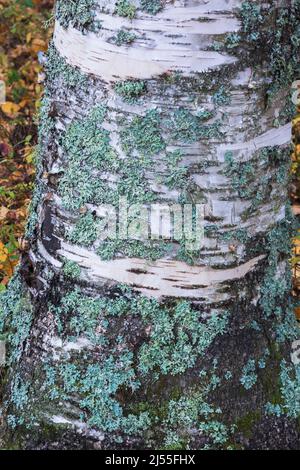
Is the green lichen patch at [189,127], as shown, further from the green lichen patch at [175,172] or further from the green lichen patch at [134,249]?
the green lichen patch at [134,249]

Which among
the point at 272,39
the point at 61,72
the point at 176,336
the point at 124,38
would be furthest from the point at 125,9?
the point at 176,336

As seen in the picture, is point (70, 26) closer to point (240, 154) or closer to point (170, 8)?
point (170, 8)

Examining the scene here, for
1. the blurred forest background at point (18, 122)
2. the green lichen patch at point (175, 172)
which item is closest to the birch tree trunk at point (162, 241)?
the green lichen patch at point (175, 172)

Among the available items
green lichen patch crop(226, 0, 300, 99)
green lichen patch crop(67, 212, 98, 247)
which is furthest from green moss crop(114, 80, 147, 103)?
green lichen patch crop(67, 212, 98, 247)

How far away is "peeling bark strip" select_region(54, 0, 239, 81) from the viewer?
2.14m

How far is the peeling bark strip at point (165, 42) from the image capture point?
214 cm

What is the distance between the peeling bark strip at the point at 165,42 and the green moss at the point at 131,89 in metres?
0.02

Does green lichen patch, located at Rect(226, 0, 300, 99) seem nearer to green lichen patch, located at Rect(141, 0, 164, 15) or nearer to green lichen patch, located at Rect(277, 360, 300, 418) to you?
green lichen patch, located at Rect(141, 0, 164, 15)

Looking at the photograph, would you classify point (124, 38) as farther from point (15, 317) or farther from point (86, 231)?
point (15, 317)

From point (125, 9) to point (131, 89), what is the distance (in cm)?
25

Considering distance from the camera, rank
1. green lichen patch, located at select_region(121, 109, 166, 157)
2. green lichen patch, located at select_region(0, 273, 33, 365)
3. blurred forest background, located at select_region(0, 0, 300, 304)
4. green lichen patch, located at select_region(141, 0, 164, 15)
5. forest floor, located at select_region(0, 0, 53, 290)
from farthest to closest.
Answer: forest floor, located at select_region(0, 0, 53, 290) → blurred forest background, located at select_region(0, 0, 300, 304) → green lichen patch, located at select_region(0, 273, 33, 365) → green lichen patch, located at select_region(121, 109, 166, 157) → green lichen patch, located at select_region(141, 0, 164, 15)

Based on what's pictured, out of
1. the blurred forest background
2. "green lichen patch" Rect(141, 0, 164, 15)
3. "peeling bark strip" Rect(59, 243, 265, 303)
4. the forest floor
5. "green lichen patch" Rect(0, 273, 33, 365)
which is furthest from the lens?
the forest floor
